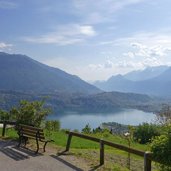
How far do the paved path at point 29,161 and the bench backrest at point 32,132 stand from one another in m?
0.64

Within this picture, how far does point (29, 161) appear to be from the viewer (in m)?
12.3

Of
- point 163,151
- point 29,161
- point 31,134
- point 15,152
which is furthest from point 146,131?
point 163,151

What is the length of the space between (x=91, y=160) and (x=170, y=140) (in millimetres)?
5014

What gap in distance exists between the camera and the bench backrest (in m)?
14.3

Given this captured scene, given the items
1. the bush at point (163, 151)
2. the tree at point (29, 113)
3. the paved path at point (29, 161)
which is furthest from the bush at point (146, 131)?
the bush at point (163, 151)

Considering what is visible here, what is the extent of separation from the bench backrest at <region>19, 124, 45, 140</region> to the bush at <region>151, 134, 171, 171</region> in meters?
6.23

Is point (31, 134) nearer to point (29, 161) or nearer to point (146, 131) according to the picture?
point (29, 161)

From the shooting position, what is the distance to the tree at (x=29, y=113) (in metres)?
17.8

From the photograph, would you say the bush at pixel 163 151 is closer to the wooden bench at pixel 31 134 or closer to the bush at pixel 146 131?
the wooden bench at pixel 31 134

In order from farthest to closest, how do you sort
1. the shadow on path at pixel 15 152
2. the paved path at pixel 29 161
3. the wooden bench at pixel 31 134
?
the wooden bench at pixel 31 134 → the shadow on path at pixel 15 152 → the paved path at pixel 29 161

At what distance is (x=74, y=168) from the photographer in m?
11.5

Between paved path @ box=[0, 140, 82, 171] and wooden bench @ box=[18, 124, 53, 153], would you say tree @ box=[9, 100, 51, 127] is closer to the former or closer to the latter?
wooden bench @ box=[18, 124, 53, 153]

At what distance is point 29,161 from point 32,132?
261cm

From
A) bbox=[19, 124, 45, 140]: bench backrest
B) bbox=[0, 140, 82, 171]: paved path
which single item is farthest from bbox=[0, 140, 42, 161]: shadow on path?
bbox=[19, 124, 45, 140]: bench backrest
